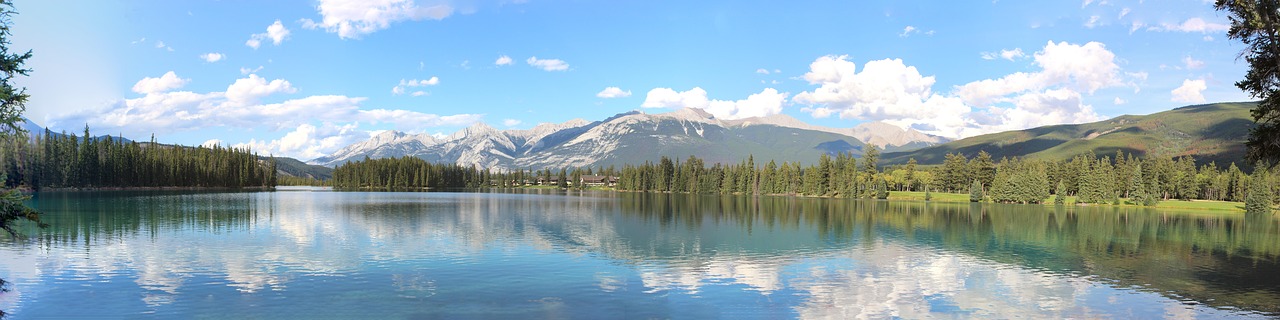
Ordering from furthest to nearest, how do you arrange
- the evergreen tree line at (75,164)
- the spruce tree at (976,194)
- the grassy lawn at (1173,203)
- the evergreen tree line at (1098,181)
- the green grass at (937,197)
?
the green grass at (937,197) → the evergreen tree line at (75,164) → the spruce tree at (976,194) → the evergreen tree line at (1098,181) → the grassy lawn at (1173,203)

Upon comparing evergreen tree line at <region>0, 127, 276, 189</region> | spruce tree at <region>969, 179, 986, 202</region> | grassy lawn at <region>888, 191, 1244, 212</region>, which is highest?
evergreen tree line at <region>0, 127, 276, 189</region>

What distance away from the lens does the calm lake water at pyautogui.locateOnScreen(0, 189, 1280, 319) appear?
86.3 ft

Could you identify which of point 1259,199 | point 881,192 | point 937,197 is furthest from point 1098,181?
point 881,192

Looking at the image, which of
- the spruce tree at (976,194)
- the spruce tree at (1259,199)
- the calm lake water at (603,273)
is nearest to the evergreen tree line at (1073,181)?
the spruce tree at (976,194)

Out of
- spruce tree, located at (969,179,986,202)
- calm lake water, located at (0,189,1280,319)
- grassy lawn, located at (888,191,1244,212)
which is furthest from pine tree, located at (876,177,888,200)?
calm lake water, located at (0,189,1280,319)

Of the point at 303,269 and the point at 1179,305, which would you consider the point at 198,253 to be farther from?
the point at 1179,305

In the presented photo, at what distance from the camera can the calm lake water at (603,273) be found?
2631cm

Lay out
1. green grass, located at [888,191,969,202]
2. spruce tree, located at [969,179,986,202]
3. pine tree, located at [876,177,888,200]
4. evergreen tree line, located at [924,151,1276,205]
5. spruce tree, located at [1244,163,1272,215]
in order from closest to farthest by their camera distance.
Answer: spruce tree, located at [1244,163,1272,215] → evergreen tree line, located at [924,151,1276,205] → spruce tree, located at [969,179,986,202] → green grass, located at [888,191,969,202] → pine tree, located at [876,177,888,200]

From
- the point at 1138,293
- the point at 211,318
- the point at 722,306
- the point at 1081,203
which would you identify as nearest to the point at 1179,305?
the point at 1138,293

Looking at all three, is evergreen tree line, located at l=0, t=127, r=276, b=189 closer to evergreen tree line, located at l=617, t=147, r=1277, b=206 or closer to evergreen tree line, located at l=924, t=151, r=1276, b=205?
evergreen tree line, located at l=617, t=147, r=1277, b=206

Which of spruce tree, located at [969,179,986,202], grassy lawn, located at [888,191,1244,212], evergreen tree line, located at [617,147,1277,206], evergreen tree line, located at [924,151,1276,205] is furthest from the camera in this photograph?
spruce tree, located at [969,179,986,202]

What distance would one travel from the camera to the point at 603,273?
34812mm

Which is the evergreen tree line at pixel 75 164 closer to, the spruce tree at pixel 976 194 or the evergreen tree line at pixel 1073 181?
the evergreen tree line at pixel 1073 181

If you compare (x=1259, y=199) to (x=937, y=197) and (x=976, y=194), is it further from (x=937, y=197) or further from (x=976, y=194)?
(x=937, y=197)
